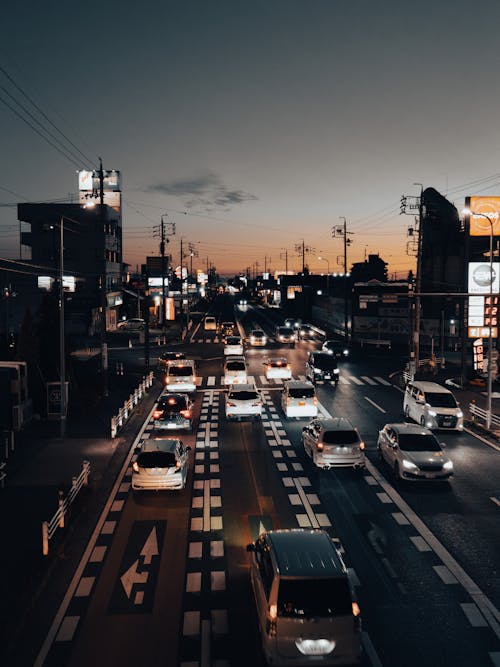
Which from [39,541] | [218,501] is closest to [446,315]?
[218,501]

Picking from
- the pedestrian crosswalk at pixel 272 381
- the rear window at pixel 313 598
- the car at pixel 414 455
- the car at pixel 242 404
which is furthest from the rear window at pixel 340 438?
the pedestrian crosswalk at pixel 272 381

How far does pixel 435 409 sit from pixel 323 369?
15.0 metres

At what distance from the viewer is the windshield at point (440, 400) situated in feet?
91.8

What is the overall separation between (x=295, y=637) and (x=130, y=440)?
17.6m

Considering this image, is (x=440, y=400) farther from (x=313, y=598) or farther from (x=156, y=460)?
(x=313, y=598)

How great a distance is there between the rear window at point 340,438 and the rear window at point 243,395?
8430mm

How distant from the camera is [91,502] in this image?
18203 mm

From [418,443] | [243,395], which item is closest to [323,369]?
[243,395]

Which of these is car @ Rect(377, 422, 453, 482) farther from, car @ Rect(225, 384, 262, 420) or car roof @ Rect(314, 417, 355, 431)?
car @ Rect(225, 384, 262, 420)

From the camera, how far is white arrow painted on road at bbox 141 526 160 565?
14305mm

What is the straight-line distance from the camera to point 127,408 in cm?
3069

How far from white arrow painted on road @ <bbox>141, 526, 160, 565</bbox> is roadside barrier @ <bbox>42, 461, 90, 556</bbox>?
2332mm

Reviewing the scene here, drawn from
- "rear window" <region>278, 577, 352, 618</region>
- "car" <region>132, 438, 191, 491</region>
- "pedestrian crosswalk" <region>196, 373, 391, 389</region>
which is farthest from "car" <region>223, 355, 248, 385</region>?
"rear window" <region>278, 577, 352, 618</region>

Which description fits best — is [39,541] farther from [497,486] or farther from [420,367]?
[420,367]
